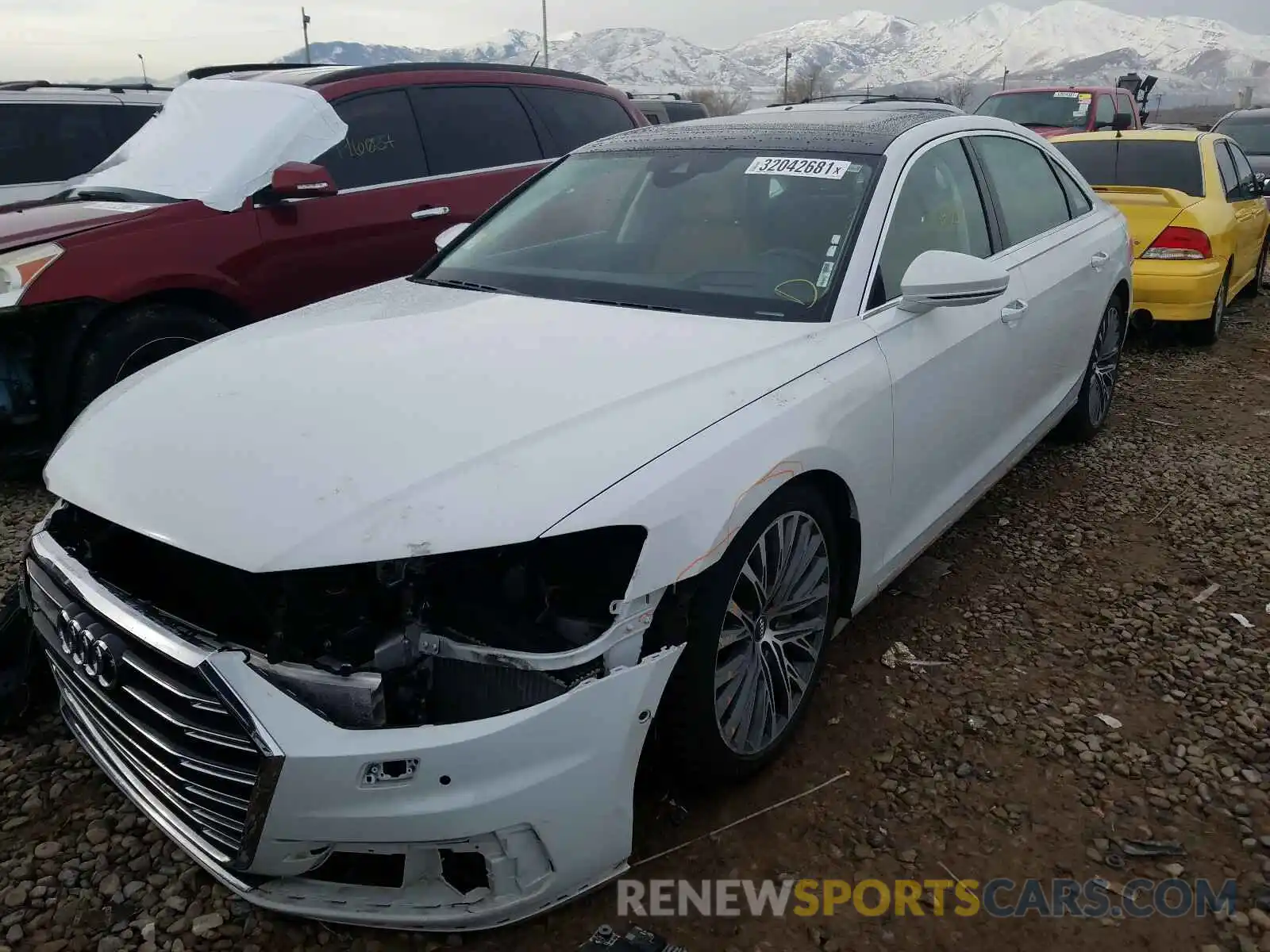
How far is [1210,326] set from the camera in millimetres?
6746

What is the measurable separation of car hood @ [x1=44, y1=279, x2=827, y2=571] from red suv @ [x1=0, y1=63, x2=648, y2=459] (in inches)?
65.2

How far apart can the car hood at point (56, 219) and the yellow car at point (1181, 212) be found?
226 inches

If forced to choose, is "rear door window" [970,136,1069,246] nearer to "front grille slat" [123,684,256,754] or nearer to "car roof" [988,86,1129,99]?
→ "front grille slat" [123,684,256,754]

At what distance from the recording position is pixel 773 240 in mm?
2904

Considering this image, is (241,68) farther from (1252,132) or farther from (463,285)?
(1252,132)

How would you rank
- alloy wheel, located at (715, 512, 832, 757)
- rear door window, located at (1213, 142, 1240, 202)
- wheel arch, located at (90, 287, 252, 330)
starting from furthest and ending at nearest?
1. rear door window, located at (1213, 142, 1240, 202)
2. wheel arch, located at (90, 287, 252, 330)
3. alloy wheel, located at (715, 512, 832, 757)

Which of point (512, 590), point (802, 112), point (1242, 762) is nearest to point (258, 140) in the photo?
point (802, 112)

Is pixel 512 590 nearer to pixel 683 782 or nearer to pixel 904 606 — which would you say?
pixel 683 782

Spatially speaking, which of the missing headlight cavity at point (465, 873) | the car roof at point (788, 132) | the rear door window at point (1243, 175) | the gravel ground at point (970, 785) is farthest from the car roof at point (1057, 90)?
the missing headlight cavity at point (465, 873)

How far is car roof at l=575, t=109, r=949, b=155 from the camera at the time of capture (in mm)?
3152

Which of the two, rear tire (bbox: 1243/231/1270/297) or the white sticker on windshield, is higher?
the white sticker on windshield

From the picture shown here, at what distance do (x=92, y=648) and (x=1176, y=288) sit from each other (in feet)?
21.8

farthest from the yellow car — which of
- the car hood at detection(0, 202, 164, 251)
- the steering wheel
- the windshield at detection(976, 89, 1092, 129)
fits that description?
the car hood at detection(0, 202, 164, 251)

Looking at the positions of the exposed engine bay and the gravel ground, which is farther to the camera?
the gravel ground
